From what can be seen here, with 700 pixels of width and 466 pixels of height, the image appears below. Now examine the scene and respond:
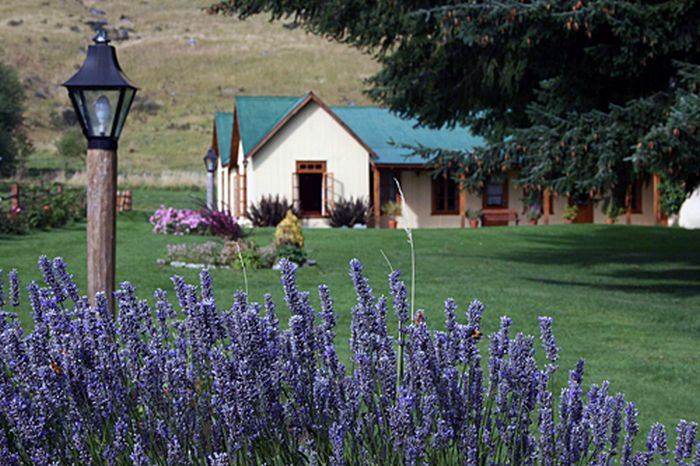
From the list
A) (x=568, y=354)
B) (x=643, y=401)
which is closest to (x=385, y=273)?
(x=568, y=354)

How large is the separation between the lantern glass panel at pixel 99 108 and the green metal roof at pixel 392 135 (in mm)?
26250

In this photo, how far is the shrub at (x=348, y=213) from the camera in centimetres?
3200

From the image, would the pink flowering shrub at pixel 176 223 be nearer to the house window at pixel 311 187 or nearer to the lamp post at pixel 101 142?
the house window at pixel 311 187

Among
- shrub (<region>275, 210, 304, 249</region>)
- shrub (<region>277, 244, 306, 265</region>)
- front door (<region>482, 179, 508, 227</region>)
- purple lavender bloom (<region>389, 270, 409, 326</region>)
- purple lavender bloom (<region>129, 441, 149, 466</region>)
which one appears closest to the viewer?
purple lavender bloom (<region>129, 441, 149, 466</region>)

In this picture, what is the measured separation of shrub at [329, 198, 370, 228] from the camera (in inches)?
1260

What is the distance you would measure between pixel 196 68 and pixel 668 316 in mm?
87007

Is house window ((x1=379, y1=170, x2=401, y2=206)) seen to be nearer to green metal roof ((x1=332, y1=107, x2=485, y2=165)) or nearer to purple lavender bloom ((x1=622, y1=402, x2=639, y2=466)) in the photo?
green metal roof ((x1=332, y1=107, x2=485, y2=165))

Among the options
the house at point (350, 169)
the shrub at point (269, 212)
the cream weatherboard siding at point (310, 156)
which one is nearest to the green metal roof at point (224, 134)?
the house at point (350, 169)

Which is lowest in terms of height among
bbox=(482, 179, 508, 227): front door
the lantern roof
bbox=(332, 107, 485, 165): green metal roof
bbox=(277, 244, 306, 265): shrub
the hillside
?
bbox=(277, 244, 306, 265): shrub

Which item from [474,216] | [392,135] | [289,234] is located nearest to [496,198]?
[474,216]

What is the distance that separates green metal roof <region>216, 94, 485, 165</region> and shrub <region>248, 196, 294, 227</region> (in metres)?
1.99

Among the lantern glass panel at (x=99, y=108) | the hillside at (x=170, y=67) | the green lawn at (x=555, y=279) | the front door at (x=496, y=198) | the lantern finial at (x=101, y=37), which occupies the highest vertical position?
the hillside at (x=170, y=67)

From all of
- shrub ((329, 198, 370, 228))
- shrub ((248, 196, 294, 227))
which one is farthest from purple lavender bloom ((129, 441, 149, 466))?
shrub ((329, 198, 370, 228))

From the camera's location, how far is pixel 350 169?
1289 inches
